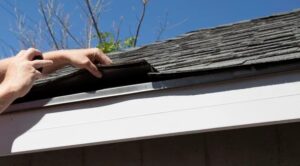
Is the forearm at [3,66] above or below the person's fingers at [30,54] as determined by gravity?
below

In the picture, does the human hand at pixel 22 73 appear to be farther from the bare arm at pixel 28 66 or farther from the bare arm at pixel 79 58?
the bare arm at pixel 79 58

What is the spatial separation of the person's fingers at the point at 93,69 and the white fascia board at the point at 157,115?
0.16m

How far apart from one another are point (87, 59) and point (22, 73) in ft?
1.35

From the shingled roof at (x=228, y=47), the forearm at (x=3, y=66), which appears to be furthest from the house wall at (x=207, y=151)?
the forearm at (x=3, y=66)

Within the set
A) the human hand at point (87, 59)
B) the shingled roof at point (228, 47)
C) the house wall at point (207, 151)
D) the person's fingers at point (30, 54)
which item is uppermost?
the person's fingers at point (30, 54)

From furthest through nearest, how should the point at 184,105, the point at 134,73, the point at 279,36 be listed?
the point at 279,36 → the point at 134,73 → the point at 184,105

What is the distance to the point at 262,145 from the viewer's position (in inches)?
120

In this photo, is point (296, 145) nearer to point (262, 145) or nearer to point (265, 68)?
point (262, 145)

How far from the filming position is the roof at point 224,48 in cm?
271

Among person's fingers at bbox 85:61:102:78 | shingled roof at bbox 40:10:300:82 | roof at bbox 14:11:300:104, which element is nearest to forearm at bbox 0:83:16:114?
roof at bbox 14:11:300:104

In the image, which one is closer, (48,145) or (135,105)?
(135,105)

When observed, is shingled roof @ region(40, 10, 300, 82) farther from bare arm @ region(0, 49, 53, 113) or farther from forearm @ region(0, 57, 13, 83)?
bare arm @ region(0, 49, 53, 113)

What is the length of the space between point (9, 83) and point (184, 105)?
39.4 inches

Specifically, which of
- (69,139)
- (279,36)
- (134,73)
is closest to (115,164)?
(69,139)
